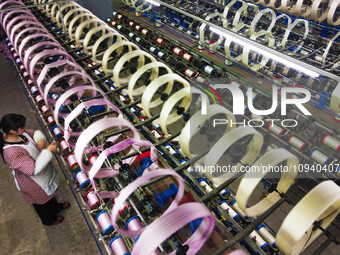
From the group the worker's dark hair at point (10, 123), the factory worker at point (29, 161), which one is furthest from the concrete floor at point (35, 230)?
the worker's dark hair at point (10, 123)

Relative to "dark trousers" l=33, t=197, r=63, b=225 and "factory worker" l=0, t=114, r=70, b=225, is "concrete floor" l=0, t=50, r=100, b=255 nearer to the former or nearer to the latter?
"dark trousers" l=33, t=197, r=63, b=225

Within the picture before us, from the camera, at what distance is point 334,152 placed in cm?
384

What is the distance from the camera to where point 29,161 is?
282 centimetres

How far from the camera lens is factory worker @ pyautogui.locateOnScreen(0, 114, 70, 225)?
272cm

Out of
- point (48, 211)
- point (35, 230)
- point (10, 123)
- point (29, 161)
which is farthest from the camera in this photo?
point (35, 230)

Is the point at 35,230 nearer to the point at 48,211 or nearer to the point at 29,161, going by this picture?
the point at 48,211

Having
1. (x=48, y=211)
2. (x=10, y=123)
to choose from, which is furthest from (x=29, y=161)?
(x=48, y=211)

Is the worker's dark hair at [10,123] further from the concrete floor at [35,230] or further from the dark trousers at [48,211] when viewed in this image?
the concrete floor at [35,230]

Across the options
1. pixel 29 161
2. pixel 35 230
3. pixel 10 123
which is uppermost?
pixel 10 123

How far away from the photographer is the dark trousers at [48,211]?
143 inches

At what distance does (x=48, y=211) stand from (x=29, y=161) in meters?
1.26

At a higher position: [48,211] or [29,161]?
[29,161]

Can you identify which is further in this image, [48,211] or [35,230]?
[35,230]

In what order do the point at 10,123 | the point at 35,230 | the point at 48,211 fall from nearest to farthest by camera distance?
1. the point at 10,123
2. the point at 48,211
3. the point at 35,230
